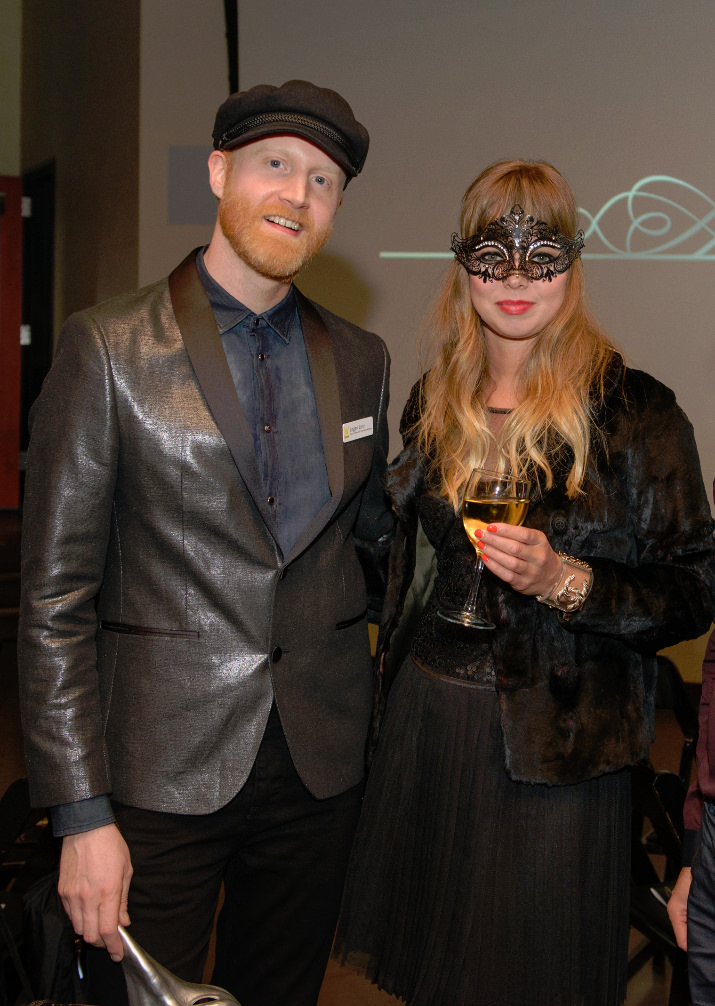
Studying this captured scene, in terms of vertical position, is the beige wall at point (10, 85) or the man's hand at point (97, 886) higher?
the beige wall at point (10, 85)

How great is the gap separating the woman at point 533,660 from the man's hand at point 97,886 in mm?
584

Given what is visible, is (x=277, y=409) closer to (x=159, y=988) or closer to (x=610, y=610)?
(x=610, y=610)

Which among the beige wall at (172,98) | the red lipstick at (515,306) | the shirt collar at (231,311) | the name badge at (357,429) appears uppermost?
the beige wall at (172,98)

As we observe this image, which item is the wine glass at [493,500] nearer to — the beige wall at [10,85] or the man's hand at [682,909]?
the man's hand at [682,909]

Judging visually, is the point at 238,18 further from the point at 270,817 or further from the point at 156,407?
the point at 270,817

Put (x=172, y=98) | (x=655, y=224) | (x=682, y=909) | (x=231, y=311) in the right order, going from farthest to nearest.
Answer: (x=172, y=98) → (x=655, y=224) → (x=231, y=311) → (x=682, y=909)

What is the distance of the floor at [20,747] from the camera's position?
278cm

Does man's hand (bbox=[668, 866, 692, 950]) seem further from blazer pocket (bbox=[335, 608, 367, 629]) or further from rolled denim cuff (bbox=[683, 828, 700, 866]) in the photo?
blazer pocket (bbox=[335, 608, 367, 629])

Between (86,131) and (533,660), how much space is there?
573 centimetres

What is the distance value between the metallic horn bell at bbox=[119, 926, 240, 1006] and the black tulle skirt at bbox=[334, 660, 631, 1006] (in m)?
0.75

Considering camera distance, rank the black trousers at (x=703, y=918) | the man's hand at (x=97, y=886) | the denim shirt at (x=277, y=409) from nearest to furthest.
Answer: the black trousers at (x=703, y=918) < the man's hand at (x=97, y=886) < the denim shirt at (x=277, y=409)

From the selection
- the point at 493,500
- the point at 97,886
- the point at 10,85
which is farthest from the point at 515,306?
the point at 10,85

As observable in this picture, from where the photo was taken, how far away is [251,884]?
181 centimetres

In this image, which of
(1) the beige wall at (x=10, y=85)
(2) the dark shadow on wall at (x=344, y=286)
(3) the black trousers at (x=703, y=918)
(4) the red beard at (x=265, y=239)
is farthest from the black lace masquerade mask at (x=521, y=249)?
(1) the beige wall at (x=10, y=85)
